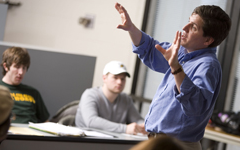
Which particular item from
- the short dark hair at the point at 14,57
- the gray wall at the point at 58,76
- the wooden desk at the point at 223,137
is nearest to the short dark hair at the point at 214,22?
the short dark hair at the point at 14,57

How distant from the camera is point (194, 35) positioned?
1.51 m

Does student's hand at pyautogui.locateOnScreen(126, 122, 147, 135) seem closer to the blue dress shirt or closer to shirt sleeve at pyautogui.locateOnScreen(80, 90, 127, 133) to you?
shirt sleeve at pyautogui.locateOnScreen(80, 90, 127, 133)

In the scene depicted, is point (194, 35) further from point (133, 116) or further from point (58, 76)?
point (58, 76)

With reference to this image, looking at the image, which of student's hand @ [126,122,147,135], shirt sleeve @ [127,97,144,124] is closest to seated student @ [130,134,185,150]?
student's hand @ [126,122,147,135]

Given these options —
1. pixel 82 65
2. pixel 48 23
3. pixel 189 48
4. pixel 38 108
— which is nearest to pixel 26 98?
pixel 38 108

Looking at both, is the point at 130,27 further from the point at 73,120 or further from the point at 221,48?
the point at 221,48

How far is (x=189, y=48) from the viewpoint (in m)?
1.56

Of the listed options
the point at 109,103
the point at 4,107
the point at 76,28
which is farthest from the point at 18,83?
the point at 76,28

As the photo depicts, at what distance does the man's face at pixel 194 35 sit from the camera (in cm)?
150

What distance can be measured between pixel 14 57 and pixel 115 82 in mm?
855

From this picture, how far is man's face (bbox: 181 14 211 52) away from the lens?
4.94 ft

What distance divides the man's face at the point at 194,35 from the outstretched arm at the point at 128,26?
0.85ft

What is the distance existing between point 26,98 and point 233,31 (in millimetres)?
2701

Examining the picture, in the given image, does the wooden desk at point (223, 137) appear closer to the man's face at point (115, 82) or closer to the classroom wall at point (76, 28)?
the man's face at point (115, 82)
